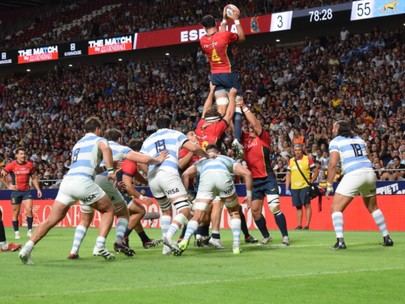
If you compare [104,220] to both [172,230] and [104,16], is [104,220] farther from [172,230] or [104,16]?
[104,16]

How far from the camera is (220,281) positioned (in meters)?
10.3

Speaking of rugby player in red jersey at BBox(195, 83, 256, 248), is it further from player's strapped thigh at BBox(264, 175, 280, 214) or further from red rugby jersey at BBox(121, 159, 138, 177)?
red rugby jersey at BBox(121, 159, 138, 177)

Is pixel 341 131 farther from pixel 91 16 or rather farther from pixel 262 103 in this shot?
pixel 91 16

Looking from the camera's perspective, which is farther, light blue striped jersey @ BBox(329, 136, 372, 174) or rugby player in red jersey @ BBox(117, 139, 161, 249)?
rugby player in red jersey @ BBox(117, 139, 161, 249)

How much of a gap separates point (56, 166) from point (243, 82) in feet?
28.6

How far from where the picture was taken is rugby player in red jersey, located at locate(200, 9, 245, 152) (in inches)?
650

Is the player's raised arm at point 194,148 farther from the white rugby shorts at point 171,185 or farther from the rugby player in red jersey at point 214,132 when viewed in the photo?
the rugby player in red jersey at point 214,132

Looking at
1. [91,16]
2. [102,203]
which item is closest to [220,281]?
[102,203]

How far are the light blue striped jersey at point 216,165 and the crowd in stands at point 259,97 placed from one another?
10.0 meters

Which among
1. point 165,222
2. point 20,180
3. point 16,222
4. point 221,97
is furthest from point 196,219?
point 16,222

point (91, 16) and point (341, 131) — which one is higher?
point (91, 16)

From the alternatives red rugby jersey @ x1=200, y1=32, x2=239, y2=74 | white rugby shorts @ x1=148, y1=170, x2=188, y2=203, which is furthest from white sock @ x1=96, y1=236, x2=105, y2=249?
red rugby jersey @ x1=200, y1=32, x2=239, y2=74

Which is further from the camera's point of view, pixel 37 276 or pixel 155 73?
pixel 155 73

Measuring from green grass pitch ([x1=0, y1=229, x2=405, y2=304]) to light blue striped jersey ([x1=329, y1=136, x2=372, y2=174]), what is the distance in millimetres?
1425
